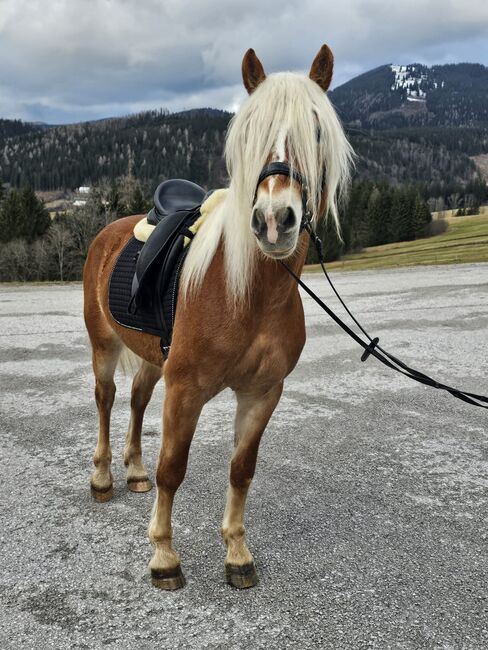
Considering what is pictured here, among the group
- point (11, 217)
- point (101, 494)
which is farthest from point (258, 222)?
point (11, 217)

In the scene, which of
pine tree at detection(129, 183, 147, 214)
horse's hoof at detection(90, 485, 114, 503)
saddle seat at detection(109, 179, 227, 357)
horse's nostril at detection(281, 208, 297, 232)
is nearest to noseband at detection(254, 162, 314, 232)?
horse's nostril at detection(281, 208, 297, 232)

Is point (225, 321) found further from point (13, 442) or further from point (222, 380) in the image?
point (13, 442)

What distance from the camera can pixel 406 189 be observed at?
264ft

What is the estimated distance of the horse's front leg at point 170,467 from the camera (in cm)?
301

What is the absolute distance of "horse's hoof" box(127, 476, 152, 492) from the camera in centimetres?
442

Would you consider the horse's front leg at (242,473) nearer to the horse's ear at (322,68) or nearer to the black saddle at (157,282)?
the black saddle at (157,282)

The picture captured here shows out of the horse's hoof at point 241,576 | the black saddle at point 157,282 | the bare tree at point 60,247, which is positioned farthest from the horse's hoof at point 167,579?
the bare tree at point 60,247

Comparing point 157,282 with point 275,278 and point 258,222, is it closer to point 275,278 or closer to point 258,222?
point 275,278

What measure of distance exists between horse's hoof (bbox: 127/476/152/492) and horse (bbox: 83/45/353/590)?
114 cm

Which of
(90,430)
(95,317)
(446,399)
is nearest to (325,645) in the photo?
(95,317)

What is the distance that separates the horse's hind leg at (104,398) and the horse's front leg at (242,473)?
1306mm

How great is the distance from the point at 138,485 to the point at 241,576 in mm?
1504

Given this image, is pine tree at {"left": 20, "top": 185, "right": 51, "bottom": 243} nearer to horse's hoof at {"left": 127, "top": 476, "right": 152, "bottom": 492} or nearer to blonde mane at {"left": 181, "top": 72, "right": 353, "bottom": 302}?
horse's hoof at {"left": 127, "top": 476, "right": 152, "bottom": 492}

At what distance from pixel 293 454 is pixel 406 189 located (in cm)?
8191
